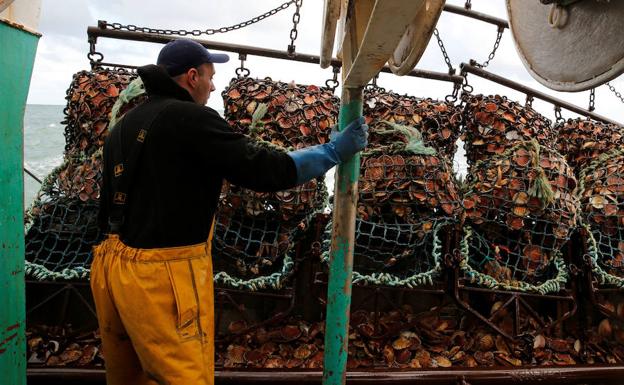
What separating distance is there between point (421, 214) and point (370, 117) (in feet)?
2.83

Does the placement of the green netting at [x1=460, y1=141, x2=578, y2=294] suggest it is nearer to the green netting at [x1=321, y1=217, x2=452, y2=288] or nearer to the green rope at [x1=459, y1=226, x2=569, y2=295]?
the green rope at [x1=459, y1=226, x2=569, y2=295]

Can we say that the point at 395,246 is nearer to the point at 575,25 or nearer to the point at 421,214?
the point at 421,214

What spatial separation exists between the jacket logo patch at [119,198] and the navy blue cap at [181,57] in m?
0.55

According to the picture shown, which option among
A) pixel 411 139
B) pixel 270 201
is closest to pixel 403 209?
pixel 411 139

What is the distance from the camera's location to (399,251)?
2.76 meters

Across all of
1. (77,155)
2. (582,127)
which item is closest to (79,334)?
(77,155)

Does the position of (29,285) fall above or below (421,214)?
below

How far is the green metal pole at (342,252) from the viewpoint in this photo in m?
1.60

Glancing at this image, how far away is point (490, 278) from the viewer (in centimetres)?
264

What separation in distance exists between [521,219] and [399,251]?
2.84 ft

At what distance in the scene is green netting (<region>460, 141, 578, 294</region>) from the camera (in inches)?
108

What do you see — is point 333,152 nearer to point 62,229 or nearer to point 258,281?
point 258,281

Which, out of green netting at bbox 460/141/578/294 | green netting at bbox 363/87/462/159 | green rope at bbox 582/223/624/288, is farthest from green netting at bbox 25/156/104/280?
green rope at bbox 582/223/624/288

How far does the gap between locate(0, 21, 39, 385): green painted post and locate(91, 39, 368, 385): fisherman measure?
39 cm
